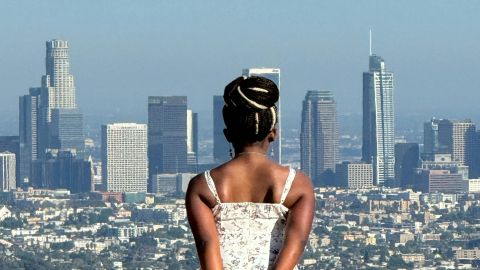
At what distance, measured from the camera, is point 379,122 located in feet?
436

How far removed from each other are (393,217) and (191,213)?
98.7 metres

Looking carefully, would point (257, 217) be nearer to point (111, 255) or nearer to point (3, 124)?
point (111, 255)

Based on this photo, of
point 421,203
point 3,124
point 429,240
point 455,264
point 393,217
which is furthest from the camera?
point 3,124

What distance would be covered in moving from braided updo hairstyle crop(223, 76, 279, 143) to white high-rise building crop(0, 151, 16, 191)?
4522 inches

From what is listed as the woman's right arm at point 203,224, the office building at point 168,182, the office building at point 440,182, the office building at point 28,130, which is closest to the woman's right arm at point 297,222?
the woman's right arm at point 203,224

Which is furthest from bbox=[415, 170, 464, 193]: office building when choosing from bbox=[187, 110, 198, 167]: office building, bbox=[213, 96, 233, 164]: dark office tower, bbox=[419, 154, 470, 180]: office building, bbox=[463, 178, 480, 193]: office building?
bbox=[187, 110, 198, 167]: office building

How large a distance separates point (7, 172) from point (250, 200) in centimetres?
11686

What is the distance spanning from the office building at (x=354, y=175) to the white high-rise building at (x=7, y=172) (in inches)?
706

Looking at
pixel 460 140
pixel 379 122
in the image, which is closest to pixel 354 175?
pixel 460 140

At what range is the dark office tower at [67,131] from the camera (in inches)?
5167

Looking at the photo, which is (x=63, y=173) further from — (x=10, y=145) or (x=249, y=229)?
(x=249, y=229)

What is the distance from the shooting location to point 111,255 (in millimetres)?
81750

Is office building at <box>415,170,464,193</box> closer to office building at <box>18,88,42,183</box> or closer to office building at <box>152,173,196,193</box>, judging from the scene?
office building at <box>152,173,196,193</box>

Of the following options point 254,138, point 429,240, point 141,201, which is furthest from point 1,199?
point 254,138
